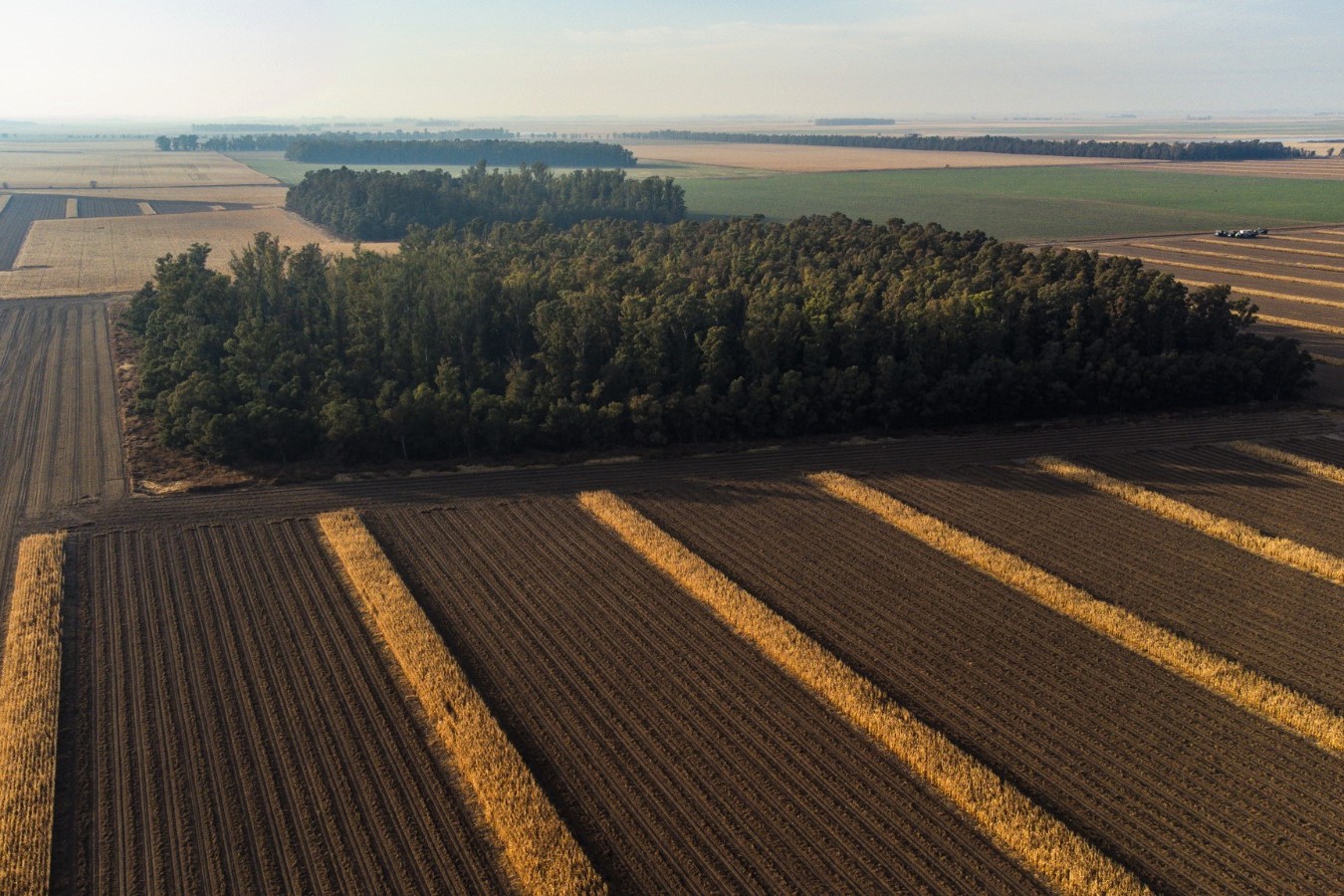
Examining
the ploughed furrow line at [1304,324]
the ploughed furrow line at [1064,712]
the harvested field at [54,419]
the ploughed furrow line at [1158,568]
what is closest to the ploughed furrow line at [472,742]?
the ploughed furrow line at [1064,712]

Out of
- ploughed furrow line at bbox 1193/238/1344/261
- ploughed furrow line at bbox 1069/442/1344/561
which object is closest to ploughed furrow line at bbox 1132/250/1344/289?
ploughed furrow line at bbox 1193/238/1344/261

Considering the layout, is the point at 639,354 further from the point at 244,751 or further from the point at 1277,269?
the point at 1277,269

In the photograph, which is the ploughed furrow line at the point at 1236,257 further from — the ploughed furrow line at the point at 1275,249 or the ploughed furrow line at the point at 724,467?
the ploughed furrow line at the point at 724,467

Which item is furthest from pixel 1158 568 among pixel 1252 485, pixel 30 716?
pixel 30 716

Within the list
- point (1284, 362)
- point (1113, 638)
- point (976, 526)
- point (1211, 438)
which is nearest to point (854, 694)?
point (1113, 638)

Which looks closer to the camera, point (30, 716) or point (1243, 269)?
point (30, 716)

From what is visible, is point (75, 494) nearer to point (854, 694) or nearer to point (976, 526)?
point (854, 694)
